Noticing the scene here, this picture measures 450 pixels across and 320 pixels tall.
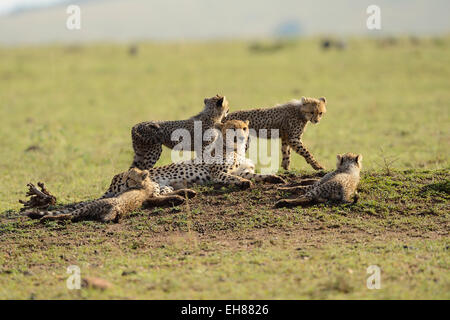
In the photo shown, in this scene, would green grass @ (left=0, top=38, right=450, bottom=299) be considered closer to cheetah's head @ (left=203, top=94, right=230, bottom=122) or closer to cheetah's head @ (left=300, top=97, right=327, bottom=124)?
cheetah's head @ (left=300, top=97, right=327, bottom=124)

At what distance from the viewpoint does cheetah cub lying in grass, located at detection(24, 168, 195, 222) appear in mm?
6129

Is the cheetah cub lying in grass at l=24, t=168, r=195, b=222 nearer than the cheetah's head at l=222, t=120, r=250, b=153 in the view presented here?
Yes

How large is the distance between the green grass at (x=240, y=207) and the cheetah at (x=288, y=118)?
2.52 feet

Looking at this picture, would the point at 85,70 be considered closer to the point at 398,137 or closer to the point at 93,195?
the point at 398,137

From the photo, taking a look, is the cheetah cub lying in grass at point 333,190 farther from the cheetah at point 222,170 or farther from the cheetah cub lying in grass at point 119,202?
the cheetah cub lying in grass at point 119,202

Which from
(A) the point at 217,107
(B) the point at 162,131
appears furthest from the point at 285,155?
(B) the point at 162,131

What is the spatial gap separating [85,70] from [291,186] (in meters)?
17.2

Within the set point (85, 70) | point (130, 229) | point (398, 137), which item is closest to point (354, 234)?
point (130, 229)

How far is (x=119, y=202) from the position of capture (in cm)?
613

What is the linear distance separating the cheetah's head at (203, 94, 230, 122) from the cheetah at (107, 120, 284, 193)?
54 cm

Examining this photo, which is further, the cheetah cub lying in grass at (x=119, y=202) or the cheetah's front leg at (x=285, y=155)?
the cheetah's front leg at (x=285, y=155)

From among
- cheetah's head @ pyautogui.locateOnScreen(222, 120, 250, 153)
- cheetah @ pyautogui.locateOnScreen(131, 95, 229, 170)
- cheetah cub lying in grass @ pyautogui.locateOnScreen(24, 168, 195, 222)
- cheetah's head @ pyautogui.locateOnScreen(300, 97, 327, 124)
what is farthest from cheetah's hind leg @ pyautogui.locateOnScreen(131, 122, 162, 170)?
cheetah's head @ pyautogui.locateOnScreen(300, 97, 327, 124)

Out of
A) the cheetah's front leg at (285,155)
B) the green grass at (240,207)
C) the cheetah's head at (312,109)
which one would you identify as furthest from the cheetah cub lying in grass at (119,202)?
the cheetah's head at (312,109)

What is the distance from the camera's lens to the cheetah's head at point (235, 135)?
291 inches
